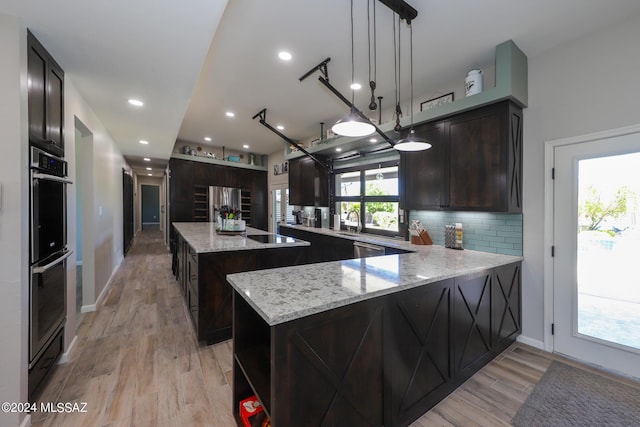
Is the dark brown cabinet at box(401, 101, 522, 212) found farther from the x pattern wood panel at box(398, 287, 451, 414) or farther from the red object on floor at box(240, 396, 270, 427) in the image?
the red object on floor at box(240, 396, 270, 427)

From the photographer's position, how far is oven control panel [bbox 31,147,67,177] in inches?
64.1

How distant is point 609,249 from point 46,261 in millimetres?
4359

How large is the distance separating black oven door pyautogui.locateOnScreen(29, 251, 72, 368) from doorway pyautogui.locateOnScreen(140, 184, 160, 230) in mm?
13752

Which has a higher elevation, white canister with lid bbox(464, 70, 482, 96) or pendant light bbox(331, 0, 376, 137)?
white canister with lid bbox(464, 70, 482, 96)

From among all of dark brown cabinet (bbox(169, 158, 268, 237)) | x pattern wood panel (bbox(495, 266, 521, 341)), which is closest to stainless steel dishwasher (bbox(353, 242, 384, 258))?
x pattern wood panel (bbox(495, 266, 521, 341))

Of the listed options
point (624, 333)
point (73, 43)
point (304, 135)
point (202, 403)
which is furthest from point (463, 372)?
point (304, 135)

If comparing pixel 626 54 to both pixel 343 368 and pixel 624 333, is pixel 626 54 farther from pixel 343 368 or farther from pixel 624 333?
pixel 343 368

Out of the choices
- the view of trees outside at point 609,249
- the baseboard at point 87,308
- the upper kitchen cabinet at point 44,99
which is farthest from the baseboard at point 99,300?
the view of trees outside at point 609,249

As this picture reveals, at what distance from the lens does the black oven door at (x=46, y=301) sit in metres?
1.63

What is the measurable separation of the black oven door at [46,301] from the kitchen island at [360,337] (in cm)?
128

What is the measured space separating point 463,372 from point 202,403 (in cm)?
188

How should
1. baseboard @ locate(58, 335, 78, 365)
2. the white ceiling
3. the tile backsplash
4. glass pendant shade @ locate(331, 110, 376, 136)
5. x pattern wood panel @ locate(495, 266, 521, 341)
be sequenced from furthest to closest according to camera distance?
the tile backsplash < x pattern wood panel @ locate(495, 266, 521, 341) < baseboard @ locate(58, 335, 78, 365) < glass pendant shade @ locate(331, 110, 376, 136) < the white ceiling

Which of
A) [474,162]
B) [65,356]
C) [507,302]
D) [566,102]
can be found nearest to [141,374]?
[65,356]

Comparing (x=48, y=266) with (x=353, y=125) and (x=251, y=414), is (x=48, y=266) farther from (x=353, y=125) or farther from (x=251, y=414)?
(x=353, y=125)
